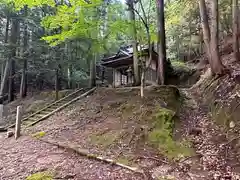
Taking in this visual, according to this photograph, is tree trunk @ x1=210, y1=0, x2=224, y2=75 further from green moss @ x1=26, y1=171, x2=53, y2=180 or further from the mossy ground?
green moss @ x1=26, y1=171, x2=53, y2=180

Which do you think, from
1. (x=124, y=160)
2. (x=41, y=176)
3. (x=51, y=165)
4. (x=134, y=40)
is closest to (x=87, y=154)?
(x=51, y=165)

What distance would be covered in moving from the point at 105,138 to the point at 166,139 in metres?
2.05

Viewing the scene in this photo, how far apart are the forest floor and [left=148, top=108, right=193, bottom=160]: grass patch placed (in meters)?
0.08

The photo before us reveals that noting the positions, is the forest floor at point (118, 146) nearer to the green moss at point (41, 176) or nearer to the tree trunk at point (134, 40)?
the green moss at point (41, 176)

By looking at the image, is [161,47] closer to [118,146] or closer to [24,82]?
[118,146]

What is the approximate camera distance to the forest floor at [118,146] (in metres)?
5.31

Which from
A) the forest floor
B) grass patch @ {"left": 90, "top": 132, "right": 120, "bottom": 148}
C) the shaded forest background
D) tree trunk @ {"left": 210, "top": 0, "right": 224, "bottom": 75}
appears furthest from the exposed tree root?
tree trunk @ {"left": 210, "top": 0, "right": 224, "bottom": 75}

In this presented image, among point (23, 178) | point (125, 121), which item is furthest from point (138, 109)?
point (23, 178)

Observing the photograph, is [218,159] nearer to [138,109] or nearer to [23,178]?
[138,109]

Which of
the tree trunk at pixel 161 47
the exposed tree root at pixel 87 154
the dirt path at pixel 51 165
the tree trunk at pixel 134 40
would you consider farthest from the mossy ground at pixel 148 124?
the tree trunk at pixel 134 40

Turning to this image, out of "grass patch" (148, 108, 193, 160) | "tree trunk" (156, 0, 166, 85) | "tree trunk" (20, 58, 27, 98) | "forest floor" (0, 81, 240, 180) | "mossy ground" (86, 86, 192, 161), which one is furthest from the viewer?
"tree trunk" (20, 58, 27, 98)

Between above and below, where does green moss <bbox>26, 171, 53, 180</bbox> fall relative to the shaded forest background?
below

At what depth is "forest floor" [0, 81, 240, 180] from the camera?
531 centimetres

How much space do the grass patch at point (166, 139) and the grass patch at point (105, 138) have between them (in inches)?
46.6
